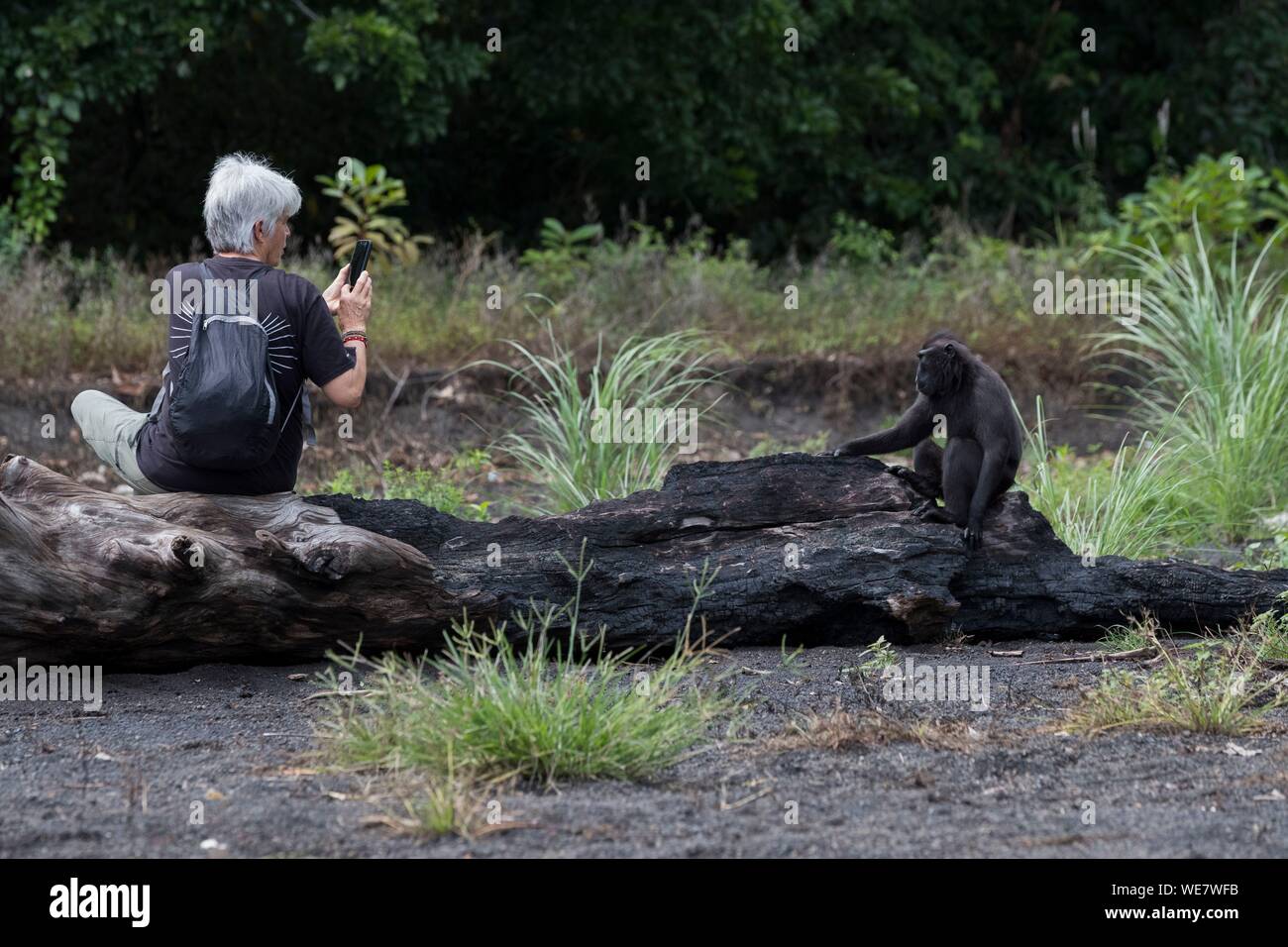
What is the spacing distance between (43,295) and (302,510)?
22.8ft

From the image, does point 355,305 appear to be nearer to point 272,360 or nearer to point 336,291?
point 336,291

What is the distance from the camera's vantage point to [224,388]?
4789mm

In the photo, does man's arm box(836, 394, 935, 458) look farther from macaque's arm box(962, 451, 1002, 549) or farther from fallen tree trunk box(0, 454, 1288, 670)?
macaque's arm box(962, 451, 1002, 549)

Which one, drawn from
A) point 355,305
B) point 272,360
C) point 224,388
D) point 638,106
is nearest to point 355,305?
point 355,305

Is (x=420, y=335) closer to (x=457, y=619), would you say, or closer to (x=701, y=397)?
(x=701, y=397)

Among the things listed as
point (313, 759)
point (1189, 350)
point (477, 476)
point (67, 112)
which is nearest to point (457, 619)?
point (313, 759)

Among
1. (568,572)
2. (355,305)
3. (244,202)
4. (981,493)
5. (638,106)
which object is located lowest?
(568,572)

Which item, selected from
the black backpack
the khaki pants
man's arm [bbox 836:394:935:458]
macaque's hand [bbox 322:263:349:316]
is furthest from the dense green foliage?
the black backpack

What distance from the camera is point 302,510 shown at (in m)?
5.26

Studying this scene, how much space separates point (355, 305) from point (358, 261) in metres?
0.17

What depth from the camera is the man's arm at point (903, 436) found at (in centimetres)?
602

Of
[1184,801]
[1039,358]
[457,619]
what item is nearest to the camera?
[1184,801]

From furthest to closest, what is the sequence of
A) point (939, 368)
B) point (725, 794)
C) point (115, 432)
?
point (939, 368) → point (115, 432) → point (725, 794)

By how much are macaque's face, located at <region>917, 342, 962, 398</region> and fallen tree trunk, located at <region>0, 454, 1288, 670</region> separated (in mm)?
409
